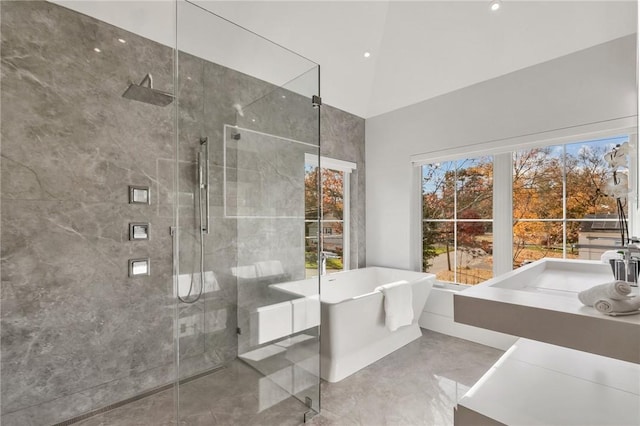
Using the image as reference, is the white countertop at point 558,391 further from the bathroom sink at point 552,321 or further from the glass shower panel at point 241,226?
the glass shower panel at point 241,226

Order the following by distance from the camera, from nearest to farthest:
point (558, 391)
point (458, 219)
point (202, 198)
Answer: point (558, 391) → point (202, 198) → point (458, 219)

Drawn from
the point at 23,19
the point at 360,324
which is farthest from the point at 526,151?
the point at 23,19

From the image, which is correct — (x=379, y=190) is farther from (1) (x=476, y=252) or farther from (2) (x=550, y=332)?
(2) (x=550, y=332)

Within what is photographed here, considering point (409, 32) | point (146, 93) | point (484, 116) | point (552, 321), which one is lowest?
point (552, 321)

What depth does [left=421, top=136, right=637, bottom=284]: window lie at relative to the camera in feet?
8.75

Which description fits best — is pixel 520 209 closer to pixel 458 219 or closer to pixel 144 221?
pixel 458 219

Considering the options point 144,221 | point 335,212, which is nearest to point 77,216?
point 144,221

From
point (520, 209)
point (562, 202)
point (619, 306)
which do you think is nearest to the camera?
point (619, 306)

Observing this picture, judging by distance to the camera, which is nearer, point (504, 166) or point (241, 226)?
point (241, 226)

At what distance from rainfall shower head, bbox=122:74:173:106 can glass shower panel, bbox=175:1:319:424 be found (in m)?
0.67

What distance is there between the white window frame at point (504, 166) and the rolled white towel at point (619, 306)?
5.85 ft

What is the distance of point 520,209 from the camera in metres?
3.04

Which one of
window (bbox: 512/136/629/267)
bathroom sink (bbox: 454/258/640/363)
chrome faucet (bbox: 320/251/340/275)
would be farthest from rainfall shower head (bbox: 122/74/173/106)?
window (bbox: 512/136/629/267)

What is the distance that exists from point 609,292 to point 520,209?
251 cm
